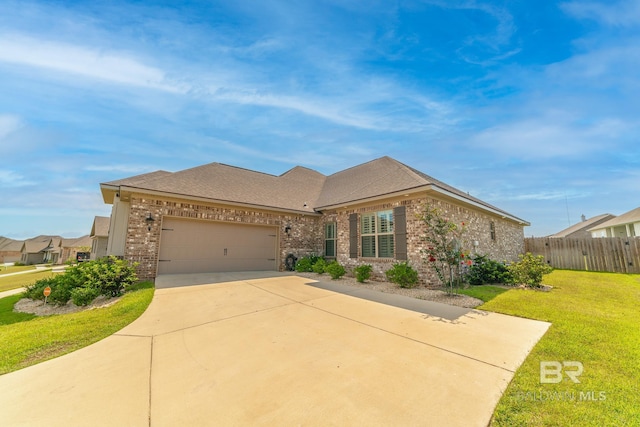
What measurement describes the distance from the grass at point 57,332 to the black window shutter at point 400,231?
7109 mm

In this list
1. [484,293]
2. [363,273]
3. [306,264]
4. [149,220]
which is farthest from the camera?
[306,264]

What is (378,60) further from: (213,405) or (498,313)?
(213,405)

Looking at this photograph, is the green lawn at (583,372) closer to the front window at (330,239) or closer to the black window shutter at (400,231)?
the black window shutter at (400,231)

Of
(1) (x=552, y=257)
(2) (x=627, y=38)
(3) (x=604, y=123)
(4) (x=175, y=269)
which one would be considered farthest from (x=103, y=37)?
(1) (x=552, y=257)

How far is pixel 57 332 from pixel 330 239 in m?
9.12

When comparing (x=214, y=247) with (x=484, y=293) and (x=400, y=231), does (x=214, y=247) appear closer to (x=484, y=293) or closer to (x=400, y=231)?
(x=400, y=231)

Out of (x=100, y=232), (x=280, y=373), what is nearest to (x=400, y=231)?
(x=280, y=373)

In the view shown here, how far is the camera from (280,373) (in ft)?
8.52

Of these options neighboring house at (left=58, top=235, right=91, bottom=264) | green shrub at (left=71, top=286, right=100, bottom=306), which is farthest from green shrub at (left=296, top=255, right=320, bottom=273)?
neighboring house at (left=58, top=235, right=91, bottom=264)

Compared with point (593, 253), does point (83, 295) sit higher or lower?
lower

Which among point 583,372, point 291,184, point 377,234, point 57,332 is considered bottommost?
point 57,332

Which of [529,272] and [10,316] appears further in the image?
[529,272]

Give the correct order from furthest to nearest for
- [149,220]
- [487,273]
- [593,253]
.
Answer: [593,253]
[487,273]
[149,220]

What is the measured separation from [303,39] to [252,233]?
7565mm
